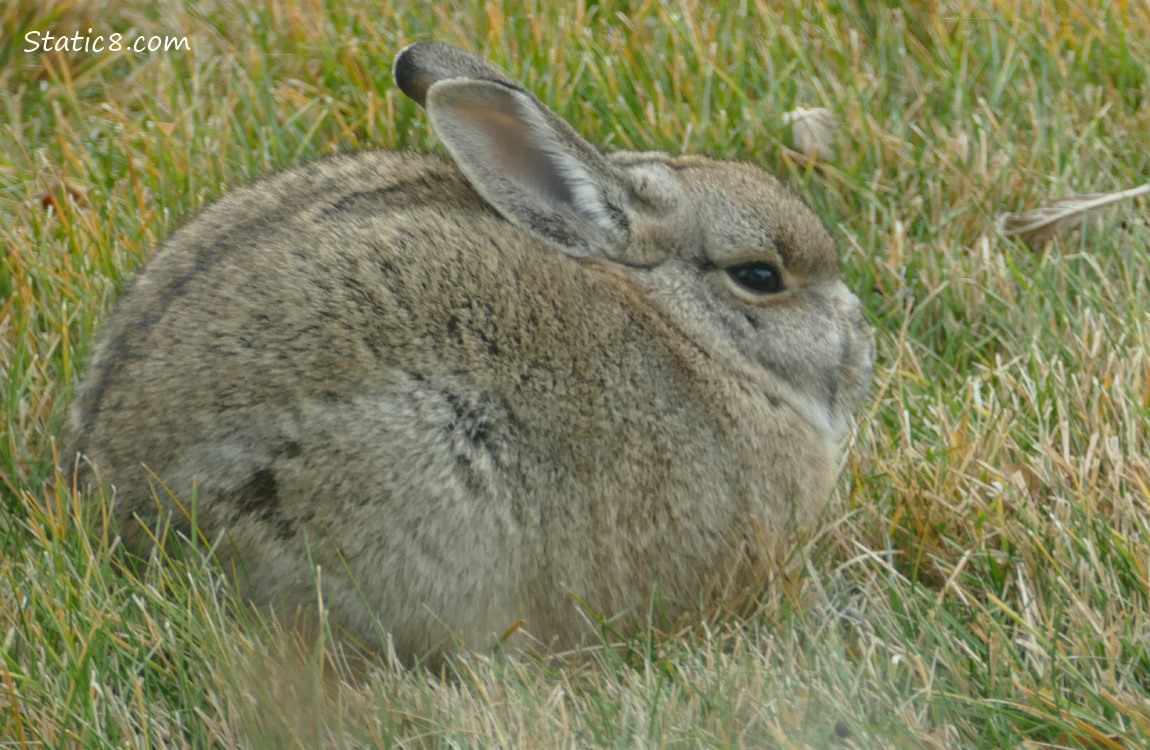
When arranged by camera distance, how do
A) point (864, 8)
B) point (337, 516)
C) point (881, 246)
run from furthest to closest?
point (864, 8)
point (881, 246)
point (337, 516)

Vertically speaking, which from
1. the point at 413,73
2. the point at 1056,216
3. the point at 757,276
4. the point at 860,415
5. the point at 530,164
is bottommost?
the point at 860,415

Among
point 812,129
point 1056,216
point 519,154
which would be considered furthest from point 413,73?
point 1056,216

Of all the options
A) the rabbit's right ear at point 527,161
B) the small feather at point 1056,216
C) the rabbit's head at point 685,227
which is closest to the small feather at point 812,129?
the small feather at point 1056,216

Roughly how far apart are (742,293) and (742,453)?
1.66 ft

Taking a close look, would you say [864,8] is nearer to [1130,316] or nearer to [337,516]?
[1130,316]

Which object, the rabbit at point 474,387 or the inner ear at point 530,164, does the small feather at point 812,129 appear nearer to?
the rabbit at point 474,387

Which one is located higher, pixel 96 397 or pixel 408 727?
pixel 96 397

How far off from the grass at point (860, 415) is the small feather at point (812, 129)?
48mm

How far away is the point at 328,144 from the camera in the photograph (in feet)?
18.8

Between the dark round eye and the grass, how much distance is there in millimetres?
482

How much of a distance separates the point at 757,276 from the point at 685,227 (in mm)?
254

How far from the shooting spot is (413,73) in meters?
4.59

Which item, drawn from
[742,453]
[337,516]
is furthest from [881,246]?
[337,516]

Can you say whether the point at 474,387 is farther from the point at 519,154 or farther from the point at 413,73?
the point at 413,73
